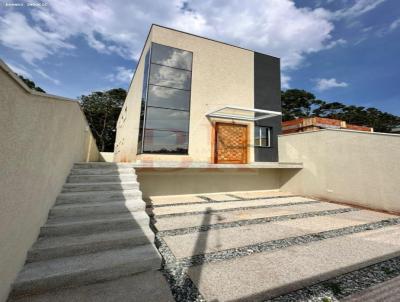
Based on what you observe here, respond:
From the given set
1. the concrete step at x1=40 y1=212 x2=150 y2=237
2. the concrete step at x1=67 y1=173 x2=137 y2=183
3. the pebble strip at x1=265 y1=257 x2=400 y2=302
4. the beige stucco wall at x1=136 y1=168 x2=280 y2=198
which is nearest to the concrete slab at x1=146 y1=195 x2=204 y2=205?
the beige stucco wall at x1=136 y1=168 x2=280 y2=198

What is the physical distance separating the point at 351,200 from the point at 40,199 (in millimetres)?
8136

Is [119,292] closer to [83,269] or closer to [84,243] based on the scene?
[83,269]

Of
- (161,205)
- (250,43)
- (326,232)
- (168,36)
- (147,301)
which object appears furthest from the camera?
(250,43)

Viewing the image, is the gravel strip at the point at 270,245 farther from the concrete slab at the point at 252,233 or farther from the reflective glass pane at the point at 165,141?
the reflective glass pane at the point at 165,141

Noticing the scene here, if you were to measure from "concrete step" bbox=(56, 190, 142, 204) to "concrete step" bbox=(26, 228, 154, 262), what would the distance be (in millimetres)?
761

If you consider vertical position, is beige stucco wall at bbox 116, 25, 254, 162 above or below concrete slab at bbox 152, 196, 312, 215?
above

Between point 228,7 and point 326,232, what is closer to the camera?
point 326,232

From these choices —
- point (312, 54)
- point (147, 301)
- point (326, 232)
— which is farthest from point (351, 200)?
point (312, 54)

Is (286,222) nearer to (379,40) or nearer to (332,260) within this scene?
(332,260)

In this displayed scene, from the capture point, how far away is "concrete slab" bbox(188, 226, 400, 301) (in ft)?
6.23

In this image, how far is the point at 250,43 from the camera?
9.68 metres

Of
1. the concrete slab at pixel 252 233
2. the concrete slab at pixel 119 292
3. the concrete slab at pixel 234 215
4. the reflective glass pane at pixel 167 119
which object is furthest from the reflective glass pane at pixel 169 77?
the concrete slab at pixel 119 292

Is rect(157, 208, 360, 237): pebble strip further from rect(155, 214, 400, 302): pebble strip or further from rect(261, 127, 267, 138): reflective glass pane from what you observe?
rect(261, 127, 267, 138): reflective glass pane

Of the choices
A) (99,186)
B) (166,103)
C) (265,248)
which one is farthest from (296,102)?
(99,186)
